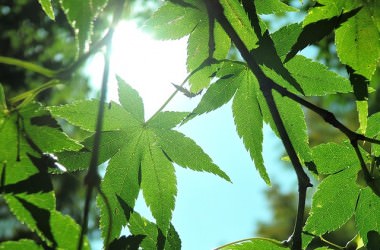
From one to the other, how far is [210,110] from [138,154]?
0.56 ft

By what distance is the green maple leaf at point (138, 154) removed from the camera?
939mm

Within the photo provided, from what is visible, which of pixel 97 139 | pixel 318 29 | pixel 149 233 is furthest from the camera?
pixel 149 233

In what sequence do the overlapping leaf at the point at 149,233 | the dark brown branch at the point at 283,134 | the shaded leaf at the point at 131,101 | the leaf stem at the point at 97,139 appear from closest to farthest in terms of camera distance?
1. the leaf stem at the point at 97,139
2. the dark brown branch at the point at 283,134
3. the overlapping leaf at the point at 149,233
4. the shaded leaf at the point at 131,101

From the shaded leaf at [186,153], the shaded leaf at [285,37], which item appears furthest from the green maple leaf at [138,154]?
the shaded leaf at [285,37]

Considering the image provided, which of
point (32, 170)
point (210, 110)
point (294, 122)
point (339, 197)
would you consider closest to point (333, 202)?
point (339, 197)

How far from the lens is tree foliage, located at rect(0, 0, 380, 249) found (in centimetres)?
75

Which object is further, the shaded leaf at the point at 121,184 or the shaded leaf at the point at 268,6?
the shaded leaf at the point at 268,6

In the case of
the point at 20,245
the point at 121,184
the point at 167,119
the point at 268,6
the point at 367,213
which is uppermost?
the point at 268,6

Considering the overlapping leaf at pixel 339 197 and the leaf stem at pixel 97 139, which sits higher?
the leaf stem at pixel 97 139

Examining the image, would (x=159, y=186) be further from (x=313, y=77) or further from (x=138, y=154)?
(x=313, y=77)

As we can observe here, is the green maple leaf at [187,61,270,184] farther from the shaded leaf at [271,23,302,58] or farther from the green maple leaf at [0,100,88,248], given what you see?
the green maple leaf at [0,100,88,248]

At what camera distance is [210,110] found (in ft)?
3.39

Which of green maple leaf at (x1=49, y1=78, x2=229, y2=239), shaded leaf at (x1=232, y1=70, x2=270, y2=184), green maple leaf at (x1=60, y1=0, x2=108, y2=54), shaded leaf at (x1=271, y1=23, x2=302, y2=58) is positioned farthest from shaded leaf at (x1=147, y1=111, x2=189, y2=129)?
green maple leaf at (x1=60, y1=0, x2=108, y2=54)

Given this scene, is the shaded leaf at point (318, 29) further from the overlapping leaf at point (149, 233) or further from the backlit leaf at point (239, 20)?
the overlapping leaf at point (149, 233)
